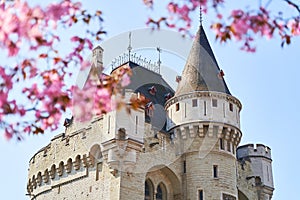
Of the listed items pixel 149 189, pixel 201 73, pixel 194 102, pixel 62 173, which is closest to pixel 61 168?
pixel 62 173

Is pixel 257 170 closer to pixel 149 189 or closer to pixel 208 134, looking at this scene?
pixel 208 134

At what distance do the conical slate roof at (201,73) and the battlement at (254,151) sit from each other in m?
5.40

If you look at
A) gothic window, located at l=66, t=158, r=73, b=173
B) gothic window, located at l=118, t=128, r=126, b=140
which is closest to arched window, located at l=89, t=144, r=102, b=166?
gothic window, located at l=118, t=128, r=126, b=140

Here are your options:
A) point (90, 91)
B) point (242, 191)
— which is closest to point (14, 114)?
point (90, 91)

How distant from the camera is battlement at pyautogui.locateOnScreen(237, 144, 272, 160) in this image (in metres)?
30.7

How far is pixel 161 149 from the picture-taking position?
24.8 meters

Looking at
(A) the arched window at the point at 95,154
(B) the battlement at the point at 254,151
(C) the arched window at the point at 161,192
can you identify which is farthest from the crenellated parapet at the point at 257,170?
(A) the arched window at the point at 95,154

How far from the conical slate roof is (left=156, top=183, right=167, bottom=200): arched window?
468cm

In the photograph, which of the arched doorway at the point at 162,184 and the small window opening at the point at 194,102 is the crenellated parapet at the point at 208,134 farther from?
the arched doorway at the point at 162,184

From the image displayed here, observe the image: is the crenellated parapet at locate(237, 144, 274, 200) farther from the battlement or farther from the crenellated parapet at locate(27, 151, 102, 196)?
the crenellated parapet at locate(27, 151, 102, 196)

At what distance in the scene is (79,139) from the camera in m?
26.1

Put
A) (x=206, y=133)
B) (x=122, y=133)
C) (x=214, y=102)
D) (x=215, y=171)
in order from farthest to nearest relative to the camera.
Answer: (x=214, y=102), (x=206, y=133), (x=215, y=171), (x=122, y=133)

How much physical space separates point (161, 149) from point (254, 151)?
8270 mm

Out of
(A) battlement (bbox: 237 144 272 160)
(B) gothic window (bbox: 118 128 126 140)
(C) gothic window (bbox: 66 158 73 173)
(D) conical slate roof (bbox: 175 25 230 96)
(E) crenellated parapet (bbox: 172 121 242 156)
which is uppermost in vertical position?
(D) conical slate roof (bbox: 175 25 230 96)
